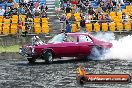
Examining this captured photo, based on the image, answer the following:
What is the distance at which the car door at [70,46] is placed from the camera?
26438mm

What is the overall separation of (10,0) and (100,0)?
713 cm

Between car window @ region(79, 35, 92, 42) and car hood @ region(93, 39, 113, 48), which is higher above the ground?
car window @ region(79, 35, 92, 42)

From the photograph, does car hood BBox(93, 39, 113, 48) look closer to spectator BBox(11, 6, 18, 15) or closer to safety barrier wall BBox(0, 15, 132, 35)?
safety barrier wall BBox(0, 15, 132, 35)

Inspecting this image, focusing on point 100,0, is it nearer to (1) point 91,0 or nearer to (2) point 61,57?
(1) point 91,0

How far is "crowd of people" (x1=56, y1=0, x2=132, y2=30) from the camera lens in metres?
36.7

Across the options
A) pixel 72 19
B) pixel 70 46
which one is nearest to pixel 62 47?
pixel 70 46

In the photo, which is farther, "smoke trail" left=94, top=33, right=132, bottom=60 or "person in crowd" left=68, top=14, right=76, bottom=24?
"person in crowd" left=68, top=14, right=76, bottom=24

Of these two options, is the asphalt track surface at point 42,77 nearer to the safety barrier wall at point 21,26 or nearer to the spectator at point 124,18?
the safety barrier wall at point 21,26

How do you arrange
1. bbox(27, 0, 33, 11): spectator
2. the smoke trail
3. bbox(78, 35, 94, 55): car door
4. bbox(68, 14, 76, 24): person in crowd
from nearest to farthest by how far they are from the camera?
bbox(78, 35, 94, 55): car door
the smoke trail
bbox(68, 14, 76, 24): person in crowd
bbox(27, 0, 33, 11): spectator

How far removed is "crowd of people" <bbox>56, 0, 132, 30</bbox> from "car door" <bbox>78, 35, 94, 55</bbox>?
8401mm

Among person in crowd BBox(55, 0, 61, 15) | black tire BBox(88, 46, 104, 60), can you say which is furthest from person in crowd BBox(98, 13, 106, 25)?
black tire BBox(88, 46, 104, 60)

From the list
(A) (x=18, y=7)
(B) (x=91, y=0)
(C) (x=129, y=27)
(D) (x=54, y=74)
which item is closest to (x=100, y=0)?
(B) (x=91, y=0)

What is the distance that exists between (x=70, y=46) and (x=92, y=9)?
1125cm

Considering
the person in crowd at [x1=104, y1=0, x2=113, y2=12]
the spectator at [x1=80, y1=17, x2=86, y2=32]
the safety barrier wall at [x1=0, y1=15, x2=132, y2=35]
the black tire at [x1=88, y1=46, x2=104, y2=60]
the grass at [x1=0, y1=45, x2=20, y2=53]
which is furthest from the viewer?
the person in crowd at [x1=104, y1=0, x2=113, y2=12]
